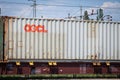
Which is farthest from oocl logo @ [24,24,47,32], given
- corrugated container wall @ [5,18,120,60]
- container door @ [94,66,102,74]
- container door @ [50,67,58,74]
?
container door @ [94,66,102,74]

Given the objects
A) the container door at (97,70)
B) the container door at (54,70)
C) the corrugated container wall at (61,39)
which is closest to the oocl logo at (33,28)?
the corrugated container wall at (61,39)

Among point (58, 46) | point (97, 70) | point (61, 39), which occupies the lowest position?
point (97, 70)

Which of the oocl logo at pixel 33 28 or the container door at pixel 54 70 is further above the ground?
the oocl logo at pixel 33 28

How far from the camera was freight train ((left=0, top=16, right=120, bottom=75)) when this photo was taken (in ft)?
46.7

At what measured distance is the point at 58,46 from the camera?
1473 centimetres

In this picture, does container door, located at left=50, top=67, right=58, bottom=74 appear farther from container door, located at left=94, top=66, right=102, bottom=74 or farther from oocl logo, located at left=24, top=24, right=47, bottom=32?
container door, located at left=94, top=66, right=102, bottom=74

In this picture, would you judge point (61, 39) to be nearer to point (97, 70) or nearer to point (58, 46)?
point (58, 46)

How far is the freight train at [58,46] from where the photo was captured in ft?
46.7

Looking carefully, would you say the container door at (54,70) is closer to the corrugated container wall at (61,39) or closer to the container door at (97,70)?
the corrugated container wall at (61,39)

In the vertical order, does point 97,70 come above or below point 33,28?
below

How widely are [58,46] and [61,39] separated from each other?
0.48 metres

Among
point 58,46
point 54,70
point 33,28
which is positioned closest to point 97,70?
point 54,70

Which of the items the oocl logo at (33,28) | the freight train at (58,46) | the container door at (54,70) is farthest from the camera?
the container door at (54,70)

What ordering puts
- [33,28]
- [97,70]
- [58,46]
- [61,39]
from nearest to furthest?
[33,28]
[58,46]
[61,39]
[97,70]
